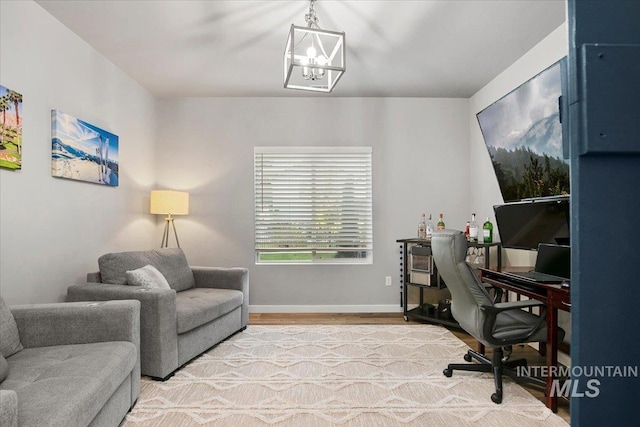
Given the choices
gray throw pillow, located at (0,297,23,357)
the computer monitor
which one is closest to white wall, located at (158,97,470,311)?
the computer monitor

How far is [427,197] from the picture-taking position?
487 cm

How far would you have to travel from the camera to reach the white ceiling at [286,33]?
2.80 metres

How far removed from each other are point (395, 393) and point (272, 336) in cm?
158

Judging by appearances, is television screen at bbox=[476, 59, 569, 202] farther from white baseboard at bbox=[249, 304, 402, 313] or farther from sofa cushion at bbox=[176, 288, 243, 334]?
sofa cushion at bbox=[176, 288, 243, 334]

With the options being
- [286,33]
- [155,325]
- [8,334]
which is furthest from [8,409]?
[286,33]

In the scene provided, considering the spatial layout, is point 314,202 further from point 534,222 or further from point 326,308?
point 534,222

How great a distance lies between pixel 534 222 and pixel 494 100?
1.74 meters

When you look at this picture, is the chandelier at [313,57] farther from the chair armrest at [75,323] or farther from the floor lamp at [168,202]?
the floor lamp at [168,202]

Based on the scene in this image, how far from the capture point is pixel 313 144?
4.85m

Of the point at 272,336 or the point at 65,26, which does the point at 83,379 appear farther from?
the point at 65,26

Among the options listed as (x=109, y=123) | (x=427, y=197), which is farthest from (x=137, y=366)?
(x=427, y=197)

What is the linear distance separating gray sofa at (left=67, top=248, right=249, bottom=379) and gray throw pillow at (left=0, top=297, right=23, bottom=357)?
2.48ft

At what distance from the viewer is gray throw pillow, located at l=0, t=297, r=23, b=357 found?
196 cm

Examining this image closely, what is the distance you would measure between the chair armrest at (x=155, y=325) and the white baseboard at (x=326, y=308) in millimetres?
1970
